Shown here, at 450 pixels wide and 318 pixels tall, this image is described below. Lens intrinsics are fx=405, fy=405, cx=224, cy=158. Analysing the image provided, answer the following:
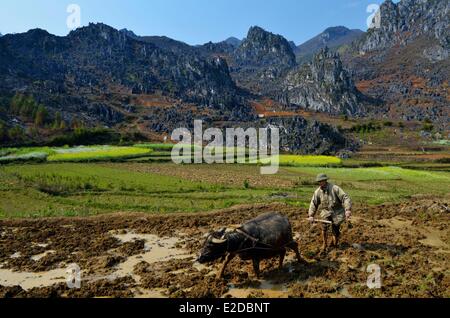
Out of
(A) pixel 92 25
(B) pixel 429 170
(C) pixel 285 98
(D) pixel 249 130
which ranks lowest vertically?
(B) pixel 429 170

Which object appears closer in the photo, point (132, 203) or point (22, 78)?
point (132, 203)

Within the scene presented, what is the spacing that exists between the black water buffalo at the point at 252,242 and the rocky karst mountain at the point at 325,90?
152 metres

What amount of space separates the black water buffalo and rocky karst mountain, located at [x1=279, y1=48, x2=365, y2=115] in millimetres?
152278

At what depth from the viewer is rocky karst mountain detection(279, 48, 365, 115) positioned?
161875 millimetres

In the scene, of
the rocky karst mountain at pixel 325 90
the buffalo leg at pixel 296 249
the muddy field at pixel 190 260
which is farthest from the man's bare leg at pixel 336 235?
the rocky karst mountain at pixel 325 90

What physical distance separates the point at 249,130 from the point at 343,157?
27.8m

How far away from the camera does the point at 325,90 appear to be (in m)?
169

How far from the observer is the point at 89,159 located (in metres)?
51.4

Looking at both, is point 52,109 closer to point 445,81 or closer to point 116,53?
point 116,53

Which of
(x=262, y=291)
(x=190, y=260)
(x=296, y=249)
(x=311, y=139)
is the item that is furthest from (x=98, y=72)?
(x=262, y=291)

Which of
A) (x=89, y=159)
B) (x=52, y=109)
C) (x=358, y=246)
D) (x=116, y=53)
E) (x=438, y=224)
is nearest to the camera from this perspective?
(x=358, y=246)

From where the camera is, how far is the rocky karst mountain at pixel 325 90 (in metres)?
162

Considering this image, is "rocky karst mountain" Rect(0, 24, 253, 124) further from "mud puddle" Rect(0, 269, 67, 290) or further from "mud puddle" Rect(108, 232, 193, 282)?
"mud puddle" Rect(0, 269, 67, 290)
